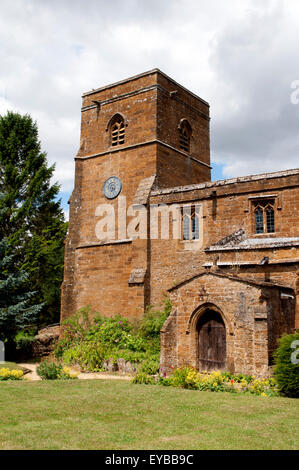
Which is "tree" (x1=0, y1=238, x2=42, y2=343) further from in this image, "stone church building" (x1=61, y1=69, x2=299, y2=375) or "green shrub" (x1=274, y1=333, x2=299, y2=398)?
"green shrub" (x1=274, y1=333, x2=299, y2=398)

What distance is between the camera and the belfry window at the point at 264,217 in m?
18.4

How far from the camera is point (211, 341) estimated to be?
1528cm

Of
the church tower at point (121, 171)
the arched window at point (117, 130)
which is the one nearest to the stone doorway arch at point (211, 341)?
the church tower at point (121, 171)

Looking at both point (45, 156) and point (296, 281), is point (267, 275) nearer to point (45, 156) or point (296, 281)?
point (296, 281)

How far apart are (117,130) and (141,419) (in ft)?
60.7

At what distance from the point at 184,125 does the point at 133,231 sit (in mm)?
7704

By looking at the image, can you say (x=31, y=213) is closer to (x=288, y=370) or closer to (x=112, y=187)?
(x=112, y=187)

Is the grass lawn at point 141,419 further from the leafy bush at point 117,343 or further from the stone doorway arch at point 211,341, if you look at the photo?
the leafy bush at point 117,343

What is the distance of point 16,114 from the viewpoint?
104 ft

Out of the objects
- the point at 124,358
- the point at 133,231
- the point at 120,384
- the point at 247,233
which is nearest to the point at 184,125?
the point at 133,231

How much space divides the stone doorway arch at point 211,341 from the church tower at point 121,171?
538 centimetres

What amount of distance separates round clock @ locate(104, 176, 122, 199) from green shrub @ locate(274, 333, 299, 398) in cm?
1381

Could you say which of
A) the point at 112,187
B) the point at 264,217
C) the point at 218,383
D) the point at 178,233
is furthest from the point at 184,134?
the point at 218,383

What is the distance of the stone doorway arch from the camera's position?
1500 centimetres
